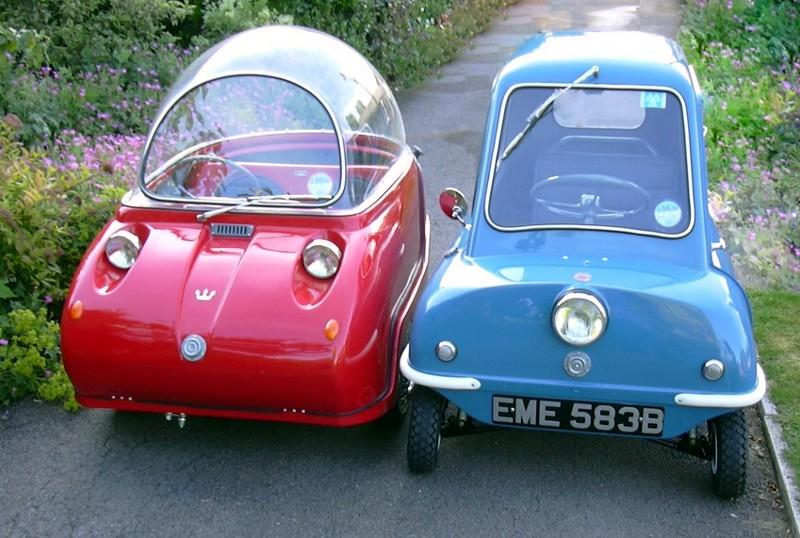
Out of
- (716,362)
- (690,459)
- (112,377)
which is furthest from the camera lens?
(690,459)

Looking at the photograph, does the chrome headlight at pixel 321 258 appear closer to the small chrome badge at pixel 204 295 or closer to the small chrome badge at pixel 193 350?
the small chrome badge at pixel 204 295

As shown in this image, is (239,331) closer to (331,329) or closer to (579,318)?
(331,329)

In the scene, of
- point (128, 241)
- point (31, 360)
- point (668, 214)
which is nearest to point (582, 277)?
point (668, 214)

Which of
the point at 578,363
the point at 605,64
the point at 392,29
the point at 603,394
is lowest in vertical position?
the point at 392,29

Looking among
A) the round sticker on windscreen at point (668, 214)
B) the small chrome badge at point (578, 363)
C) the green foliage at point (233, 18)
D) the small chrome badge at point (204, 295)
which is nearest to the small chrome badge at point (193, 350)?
the small chrome badge at point (204, 295)

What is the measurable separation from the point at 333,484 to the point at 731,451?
1.72 metres

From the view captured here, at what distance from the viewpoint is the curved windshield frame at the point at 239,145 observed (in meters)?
4.96

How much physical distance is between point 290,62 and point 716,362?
8.71ft

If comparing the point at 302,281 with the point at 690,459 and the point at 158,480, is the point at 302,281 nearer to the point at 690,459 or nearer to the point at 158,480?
the point at 158,480

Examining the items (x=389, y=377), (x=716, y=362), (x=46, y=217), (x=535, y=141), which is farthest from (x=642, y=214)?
(x=46, y=217)

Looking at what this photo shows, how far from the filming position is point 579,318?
3961 mm

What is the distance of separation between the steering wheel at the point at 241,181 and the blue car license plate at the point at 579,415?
5.52 ft

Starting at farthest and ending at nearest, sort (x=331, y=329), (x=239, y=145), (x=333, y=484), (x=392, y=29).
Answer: (x=392, y=29)
(x=239, y=145)
(x=333, y=484)
(x=331, y=329)

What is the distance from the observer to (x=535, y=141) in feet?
15.6
